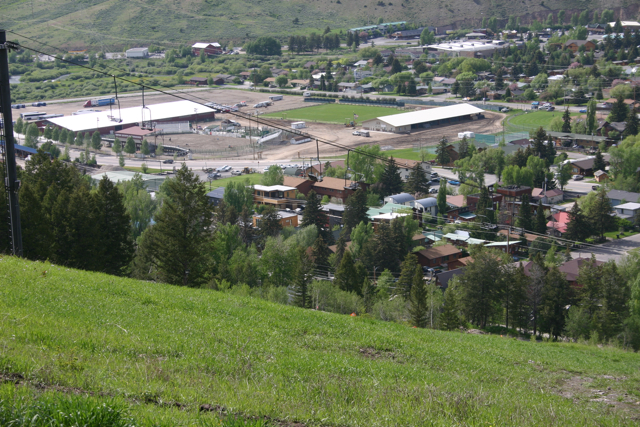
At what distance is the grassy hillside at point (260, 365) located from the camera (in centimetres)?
441

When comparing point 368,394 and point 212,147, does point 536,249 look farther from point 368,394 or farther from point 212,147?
point 212,147

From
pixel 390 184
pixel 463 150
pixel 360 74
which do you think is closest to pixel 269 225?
pixel 390 184

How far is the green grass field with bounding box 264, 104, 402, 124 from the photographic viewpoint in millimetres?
63750

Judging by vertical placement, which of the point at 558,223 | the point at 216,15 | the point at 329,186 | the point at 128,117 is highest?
the point at 216,15

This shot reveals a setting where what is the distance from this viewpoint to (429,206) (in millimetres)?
34469

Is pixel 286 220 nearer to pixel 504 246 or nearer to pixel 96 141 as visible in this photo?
pixel 504 246

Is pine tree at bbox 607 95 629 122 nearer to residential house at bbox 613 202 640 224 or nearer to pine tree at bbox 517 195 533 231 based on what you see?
residential house at bbox 613 202 640 224

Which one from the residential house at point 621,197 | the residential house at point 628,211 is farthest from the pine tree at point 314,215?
the residential house at point 621,197

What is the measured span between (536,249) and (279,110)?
147 ft

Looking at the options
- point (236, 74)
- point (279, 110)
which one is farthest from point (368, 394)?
point (236, 74)

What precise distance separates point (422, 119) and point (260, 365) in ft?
183

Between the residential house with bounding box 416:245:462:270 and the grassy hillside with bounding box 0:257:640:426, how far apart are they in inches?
699

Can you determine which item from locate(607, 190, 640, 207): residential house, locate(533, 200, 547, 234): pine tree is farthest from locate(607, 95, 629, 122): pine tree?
locate(533, 200, 547, 234): pine tree

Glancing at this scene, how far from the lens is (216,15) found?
127875 mm
